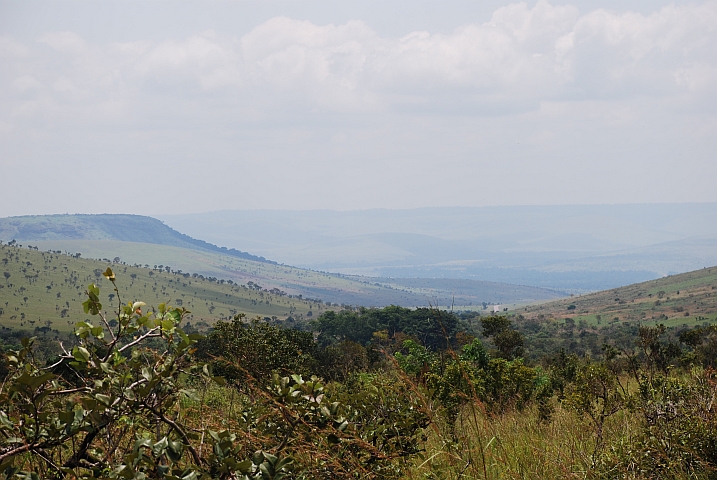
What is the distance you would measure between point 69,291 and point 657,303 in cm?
14076

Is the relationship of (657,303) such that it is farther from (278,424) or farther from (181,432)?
(181,432)

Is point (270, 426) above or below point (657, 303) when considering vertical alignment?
above

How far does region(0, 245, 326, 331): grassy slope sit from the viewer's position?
145125mm

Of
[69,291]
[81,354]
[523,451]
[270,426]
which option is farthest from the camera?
[69,291]

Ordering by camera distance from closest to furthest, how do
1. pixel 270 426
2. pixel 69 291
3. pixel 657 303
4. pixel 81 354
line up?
pixel 81 354
pixel 270 426
pixel 657 303
pixel 69 291

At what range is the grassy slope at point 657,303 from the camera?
109m

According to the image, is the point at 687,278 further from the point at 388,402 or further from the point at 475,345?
the point at 388,402

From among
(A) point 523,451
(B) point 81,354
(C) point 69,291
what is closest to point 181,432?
(B) point 81,354

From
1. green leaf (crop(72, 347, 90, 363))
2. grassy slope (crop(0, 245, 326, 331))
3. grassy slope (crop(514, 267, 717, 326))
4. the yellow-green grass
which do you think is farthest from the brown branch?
grassy slope (crop(0, 245, 326, 331))

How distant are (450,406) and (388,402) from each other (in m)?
4.20

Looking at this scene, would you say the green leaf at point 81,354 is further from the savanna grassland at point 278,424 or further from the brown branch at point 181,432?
the brown branch at point 181,432

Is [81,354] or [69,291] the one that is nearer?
[81,354]

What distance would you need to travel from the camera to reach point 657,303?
420 feet

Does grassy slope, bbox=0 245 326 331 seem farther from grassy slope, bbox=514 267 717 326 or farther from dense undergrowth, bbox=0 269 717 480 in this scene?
dense undergrowth, bbox=0 269 717 480
